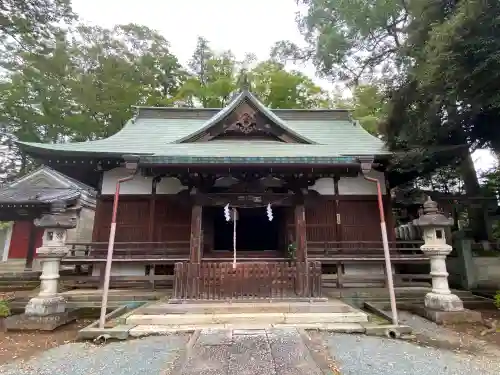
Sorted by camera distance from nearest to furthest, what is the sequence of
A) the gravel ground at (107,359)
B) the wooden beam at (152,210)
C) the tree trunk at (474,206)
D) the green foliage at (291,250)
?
1. the gravel ground at (107,359)
2. the green foliage at (291,250)
3. the wooden beam at (152,210)
4. the tree trunk at (474,206)

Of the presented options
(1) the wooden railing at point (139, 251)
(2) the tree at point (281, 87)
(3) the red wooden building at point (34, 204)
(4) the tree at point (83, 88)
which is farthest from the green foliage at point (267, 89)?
(1) the wooden railing at point (139, 251)

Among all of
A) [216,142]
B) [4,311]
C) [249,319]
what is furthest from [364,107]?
[4,311]

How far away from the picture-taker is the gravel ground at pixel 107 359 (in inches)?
161

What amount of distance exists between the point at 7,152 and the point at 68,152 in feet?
70.4

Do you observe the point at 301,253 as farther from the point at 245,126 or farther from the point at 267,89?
the point at 267,89

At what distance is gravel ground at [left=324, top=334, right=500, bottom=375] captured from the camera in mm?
3972

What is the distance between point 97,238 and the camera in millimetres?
9227

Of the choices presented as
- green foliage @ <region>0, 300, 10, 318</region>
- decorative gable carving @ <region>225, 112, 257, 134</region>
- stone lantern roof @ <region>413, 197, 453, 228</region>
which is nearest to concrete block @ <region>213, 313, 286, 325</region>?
stone lantern roof @ <region>413, 197, 453, 228</region>

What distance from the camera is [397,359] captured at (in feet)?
14.1

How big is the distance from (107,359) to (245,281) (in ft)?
10.2

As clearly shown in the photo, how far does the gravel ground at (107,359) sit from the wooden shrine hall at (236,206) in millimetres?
1780

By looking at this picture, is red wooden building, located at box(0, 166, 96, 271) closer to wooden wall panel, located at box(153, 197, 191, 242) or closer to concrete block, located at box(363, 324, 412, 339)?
wooden wall panel, located at box(153, 197, 191, 242)

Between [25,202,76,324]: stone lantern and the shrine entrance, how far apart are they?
4206mm

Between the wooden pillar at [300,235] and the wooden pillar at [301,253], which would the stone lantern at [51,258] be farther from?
the wooden pillar at [300,235]
